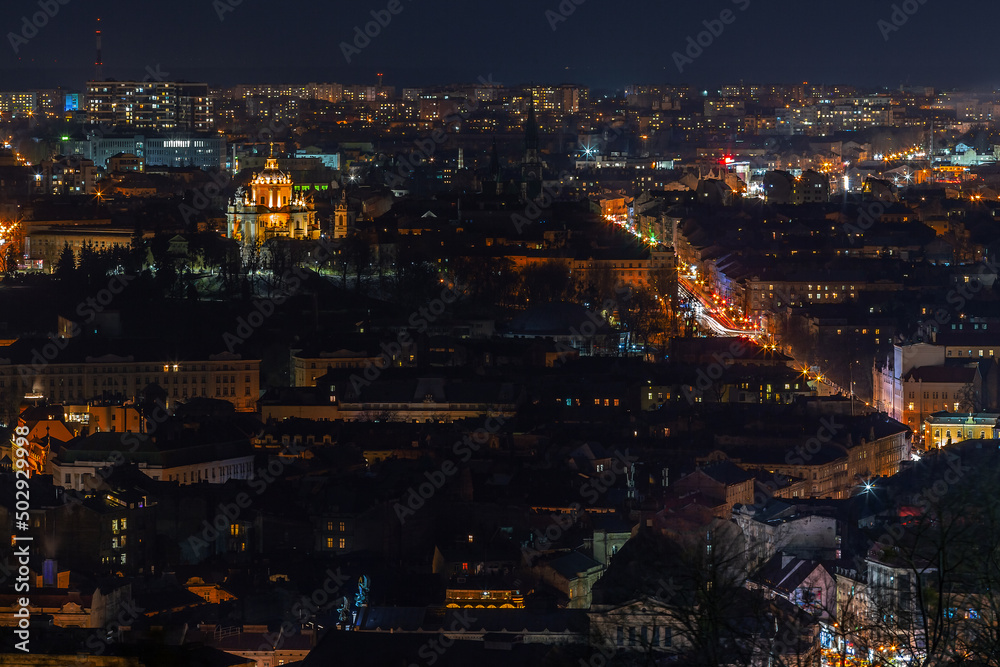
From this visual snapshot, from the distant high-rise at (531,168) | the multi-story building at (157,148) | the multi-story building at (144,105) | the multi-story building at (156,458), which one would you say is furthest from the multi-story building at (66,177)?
the multi-story building at (156,458)

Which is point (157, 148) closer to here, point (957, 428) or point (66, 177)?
point (66, 177)

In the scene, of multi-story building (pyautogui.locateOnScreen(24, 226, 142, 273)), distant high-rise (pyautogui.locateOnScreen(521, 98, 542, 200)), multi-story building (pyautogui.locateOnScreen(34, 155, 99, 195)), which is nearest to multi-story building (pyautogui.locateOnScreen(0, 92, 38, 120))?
distant high-rise (pyautogui.locateOnScreen(521, 98, 542, 200))

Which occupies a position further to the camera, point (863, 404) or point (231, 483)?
point (863, 404)

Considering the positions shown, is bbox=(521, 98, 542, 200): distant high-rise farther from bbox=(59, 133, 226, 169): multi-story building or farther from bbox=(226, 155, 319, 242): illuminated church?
bbox=(226, 155, 319, 242): illuminated church

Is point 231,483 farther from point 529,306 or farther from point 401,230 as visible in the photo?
point 401,230

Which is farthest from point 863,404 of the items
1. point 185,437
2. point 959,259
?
point 959,259

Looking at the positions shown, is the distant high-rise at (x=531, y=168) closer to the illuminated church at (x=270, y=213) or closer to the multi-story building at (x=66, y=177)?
the multi-story building at (x=66, y=177)

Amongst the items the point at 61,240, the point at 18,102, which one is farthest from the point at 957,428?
the point at 18,102
